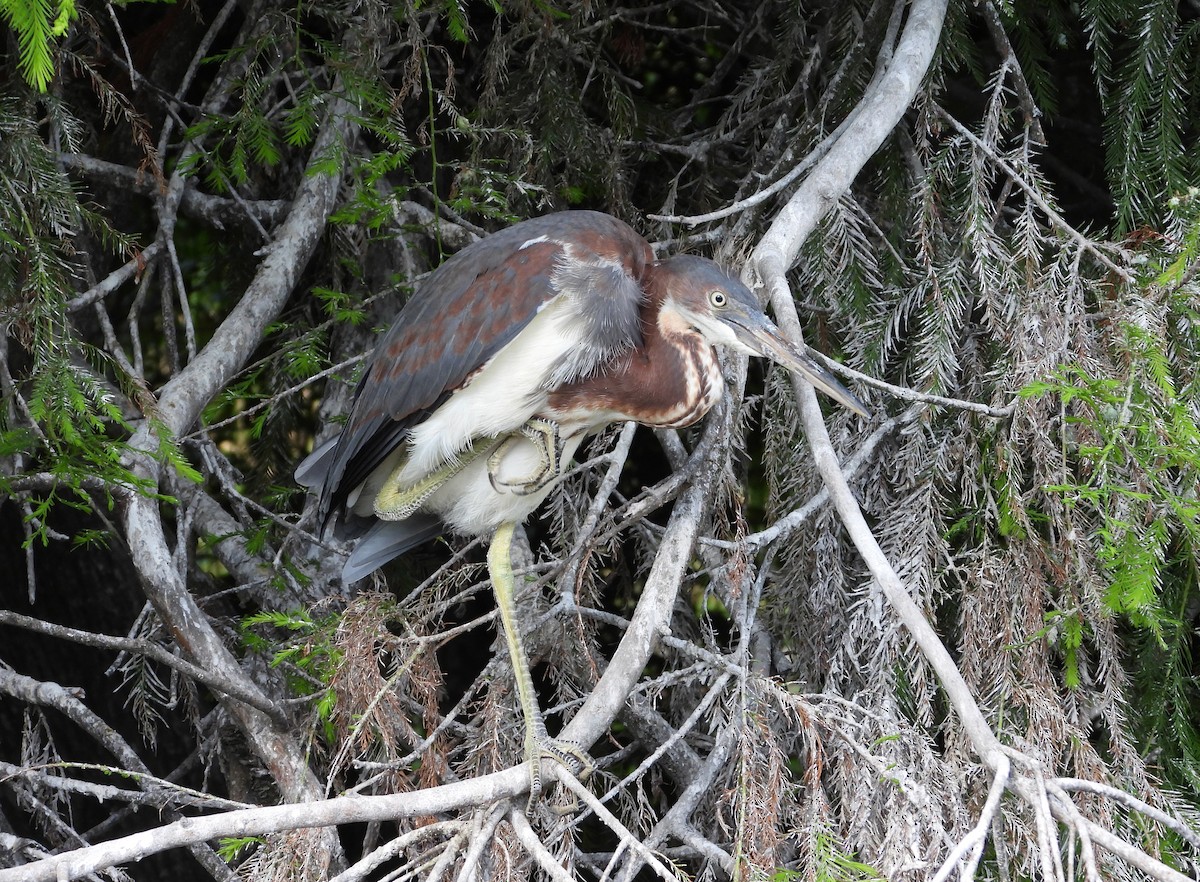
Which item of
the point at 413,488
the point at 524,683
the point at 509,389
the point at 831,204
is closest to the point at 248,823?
the point at 524,683

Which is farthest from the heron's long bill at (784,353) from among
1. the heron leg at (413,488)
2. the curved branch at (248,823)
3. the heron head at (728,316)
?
the curved branch at (248,823)

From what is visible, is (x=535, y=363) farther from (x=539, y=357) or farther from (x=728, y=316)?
(x=728, y=316)

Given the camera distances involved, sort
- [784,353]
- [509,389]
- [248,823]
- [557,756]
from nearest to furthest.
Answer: [248,823]
[557,756]
[784,353]
[509,389]

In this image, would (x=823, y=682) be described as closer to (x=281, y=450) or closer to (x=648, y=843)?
(x=648, y=843)

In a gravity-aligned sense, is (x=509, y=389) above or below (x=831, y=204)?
below

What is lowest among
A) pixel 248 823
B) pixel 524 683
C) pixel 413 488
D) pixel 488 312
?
pixel 524 683

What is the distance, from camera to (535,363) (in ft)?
7.38

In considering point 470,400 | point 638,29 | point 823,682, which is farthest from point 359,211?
point 823,682

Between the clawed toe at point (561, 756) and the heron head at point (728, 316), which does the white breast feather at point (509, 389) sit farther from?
the clawed toe at point (561, 756)

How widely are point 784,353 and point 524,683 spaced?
2.62 feet

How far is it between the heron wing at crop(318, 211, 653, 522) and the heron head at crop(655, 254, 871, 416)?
3.7 inches

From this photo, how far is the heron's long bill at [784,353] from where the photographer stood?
82.4 inches

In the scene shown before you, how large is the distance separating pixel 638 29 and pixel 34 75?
6.64 feet

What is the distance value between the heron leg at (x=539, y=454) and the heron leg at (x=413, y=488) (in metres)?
0.03
